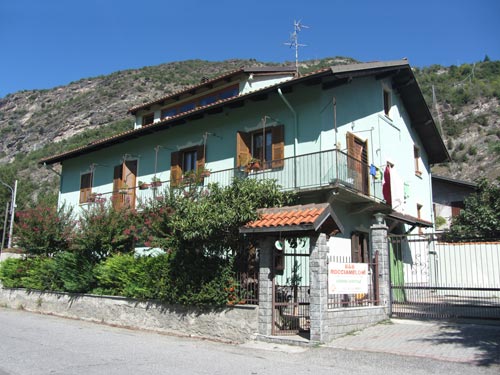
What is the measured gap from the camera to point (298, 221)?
9.48 metres

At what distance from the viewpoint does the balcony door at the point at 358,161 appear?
1495 cm

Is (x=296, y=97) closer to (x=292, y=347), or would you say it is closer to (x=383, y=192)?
(x=383, y=192)

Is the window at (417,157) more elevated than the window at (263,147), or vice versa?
the window at (417,157)

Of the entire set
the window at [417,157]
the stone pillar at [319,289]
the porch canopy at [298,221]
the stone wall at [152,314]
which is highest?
the window at [417,157]

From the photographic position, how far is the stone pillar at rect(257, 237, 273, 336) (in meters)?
9.79

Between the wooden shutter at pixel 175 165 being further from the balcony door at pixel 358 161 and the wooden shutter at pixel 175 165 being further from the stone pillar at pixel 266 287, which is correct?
the stone pillar at pixel 266 287

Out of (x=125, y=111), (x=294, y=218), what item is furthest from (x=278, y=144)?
(x=125, y=111)

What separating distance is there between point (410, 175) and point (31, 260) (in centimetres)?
1630

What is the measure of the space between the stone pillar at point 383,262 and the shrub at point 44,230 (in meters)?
11.1

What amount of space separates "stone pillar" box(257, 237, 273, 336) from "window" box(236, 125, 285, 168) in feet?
17.9

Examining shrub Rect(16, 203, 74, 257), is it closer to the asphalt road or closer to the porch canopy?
the asphalt road

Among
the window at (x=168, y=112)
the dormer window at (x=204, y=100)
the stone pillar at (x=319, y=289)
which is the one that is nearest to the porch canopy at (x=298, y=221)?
the stone pillar at (x=319, y=289)

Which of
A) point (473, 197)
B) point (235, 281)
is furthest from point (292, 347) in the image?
point (473, 197)

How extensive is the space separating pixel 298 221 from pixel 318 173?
16.4 feet
